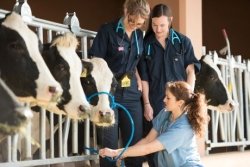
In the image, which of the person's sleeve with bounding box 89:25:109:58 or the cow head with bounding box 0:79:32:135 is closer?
the cow head with bounding box 0:79:32:135

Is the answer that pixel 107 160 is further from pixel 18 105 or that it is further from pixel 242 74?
pixel 242 74

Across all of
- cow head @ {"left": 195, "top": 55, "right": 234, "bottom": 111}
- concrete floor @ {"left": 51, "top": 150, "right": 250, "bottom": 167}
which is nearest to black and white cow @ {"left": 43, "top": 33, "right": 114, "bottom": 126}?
concrete floor @ {"left": 51, "top": 150, "right": 250, "bottom": 167}

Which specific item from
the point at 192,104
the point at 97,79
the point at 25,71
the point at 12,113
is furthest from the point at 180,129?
the point at 12,113

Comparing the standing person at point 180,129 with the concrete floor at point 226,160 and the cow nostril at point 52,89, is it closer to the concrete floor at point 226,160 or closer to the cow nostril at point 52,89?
the cow nostril at point 52,89

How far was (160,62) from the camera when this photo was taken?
4.15 m

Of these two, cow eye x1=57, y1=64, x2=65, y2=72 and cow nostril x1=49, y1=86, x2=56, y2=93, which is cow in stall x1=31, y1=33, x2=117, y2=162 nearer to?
cow eye x1=57, y1=64, x2=65, y2=72

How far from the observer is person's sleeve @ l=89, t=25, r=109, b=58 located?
375cm

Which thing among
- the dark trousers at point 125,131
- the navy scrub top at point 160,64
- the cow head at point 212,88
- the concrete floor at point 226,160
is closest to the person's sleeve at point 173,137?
the dark trousers at point 125,131

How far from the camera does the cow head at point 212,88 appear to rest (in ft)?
16.9

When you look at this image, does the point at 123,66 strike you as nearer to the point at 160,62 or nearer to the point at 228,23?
the point at 160,62

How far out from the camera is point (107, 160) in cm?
369

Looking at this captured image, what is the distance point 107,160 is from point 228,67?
2.53 metres

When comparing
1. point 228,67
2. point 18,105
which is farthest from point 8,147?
point 228,67

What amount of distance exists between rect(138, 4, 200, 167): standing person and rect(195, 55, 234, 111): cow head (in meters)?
0.93
